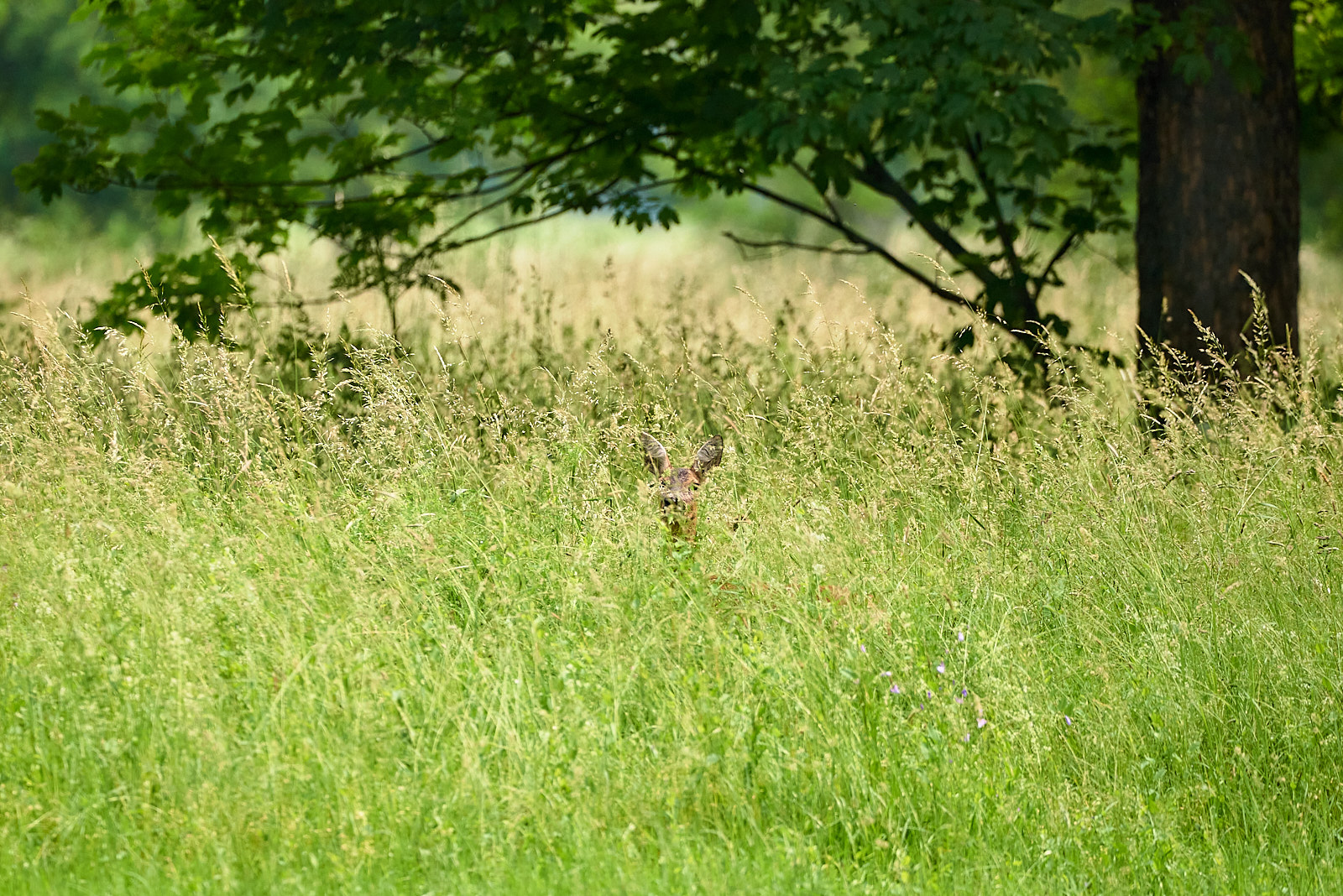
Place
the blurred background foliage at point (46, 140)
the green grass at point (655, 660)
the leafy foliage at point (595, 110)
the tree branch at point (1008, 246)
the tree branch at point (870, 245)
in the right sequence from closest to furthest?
the green grass at point (655, 660)
the leafy foliage at point (595, 110)
the tree branch at point (1008, 246)
the tree branch at point (870, 245)
the blurred background foliage at point (46, 140)

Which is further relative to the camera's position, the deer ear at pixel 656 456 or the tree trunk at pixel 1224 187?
the tree trunk at pixel 1224 187

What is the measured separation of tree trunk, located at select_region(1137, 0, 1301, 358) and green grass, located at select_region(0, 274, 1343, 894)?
1.73 meters

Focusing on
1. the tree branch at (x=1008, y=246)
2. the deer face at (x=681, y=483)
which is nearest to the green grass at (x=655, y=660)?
the deer face at (x=681, y=483)

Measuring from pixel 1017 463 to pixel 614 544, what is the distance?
71.3 inches

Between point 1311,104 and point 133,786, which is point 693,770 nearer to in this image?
point 133,786

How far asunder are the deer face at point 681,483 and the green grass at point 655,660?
0.27ft

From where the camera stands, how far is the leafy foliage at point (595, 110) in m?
5.98

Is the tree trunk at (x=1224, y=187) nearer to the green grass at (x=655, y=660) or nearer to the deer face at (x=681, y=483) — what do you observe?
the green grass at (x=655, y=660)

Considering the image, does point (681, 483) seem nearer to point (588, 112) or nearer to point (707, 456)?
point (707, 456)

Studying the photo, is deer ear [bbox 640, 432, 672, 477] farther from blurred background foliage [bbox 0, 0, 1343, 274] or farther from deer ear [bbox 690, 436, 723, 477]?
blurred background foliage [bbox 0, 0, 1343, 274]

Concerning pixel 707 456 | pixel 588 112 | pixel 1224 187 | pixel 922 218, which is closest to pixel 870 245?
pixel 922 218

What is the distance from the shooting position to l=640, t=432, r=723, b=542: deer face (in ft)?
14.4

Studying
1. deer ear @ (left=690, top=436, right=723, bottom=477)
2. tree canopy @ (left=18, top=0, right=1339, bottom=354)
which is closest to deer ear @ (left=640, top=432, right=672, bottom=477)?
deer ear @ (left=690, top=436, right=723, bottom=477)

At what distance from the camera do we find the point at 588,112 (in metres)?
7.70
